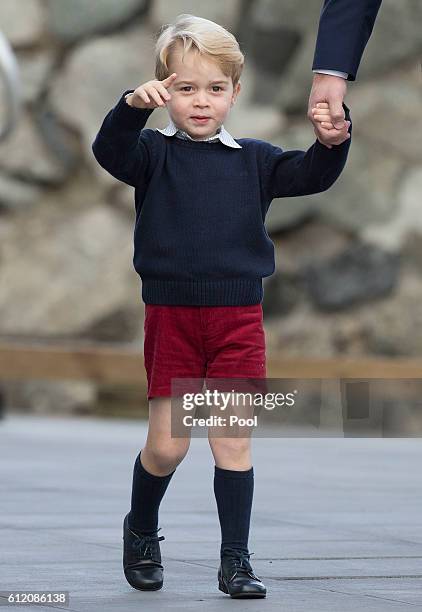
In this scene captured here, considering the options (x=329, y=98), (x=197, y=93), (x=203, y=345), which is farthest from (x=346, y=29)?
(x=203, y=345)

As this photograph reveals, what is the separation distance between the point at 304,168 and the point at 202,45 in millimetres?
387

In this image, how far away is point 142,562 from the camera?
3740 millimetres

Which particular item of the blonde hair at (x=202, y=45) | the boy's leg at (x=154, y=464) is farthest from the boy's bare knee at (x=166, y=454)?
the blonde hair at (x=202, y=45)

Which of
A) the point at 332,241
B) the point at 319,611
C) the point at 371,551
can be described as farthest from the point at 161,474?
the point at 332,241

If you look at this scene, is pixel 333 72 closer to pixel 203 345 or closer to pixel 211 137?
pixel 211 137

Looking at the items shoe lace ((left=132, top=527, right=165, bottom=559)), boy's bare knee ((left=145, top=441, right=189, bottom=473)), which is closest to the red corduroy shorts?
boy's bare knee ((left=145, top=441, right=189, bottom=473))

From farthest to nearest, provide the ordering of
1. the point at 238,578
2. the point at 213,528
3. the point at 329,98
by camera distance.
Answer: the point at 213,528
the point at 329,98
the point at 238,578

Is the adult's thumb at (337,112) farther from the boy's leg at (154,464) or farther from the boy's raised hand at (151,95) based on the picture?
the boy's leg at (154,464)

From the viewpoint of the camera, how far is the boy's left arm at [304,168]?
12.2ft

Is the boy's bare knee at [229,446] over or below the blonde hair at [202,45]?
below

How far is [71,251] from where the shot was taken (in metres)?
14.5

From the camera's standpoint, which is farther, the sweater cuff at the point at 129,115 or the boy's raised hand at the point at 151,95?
the sweater cuff at the point at 129,115

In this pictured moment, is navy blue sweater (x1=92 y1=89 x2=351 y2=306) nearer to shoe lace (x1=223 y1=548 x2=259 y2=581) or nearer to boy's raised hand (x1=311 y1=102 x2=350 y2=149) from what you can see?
boy's raised hand (x1=311 y1=102 x2=350 y2=149)

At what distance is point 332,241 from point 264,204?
998cm
